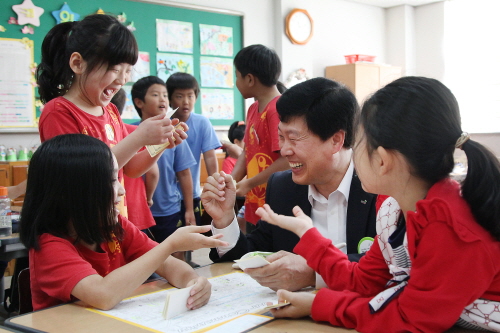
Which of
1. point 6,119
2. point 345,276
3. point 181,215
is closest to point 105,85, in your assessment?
point 345,276

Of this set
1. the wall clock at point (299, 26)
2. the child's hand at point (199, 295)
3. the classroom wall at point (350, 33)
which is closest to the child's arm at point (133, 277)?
the child's hand at point (199, 295)

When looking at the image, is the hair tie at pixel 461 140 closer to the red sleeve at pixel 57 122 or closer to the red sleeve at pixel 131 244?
the red sleeve at pixel 131 244

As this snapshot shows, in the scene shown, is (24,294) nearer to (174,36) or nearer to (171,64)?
(171,64)

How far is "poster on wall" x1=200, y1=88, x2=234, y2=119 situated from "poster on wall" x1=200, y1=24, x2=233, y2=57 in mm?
447

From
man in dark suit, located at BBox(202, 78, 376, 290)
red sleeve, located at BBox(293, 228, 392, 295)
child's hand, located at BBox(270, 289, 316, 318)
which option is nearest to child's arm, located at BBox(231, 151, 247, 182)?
man in dark suit, located at BBox(202, 78, 376, 290)

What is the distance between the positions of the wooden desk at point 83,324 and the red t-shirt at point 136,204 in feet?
4.39

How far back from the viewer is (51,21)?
4566 millimetres

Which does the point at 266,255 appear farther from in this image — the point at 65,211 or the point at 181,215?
the point at 181,215

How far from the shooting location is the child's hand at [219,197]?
1.57m

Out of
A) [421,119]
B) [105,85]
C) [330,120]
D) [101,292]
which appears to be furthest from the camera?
[105,85]

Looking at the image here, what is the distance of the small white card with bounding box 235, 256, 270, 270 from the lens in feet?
3.98

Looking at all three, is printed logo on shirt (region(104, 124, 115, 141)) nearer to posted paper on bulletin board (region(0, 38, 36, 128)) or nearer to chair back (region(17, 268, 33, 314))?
chair back (region(17, 268, 33, 314))

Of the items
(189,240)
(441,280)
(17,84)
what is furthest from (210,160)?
(441,280)

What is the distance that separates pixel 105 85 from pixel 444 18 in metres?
6.85
